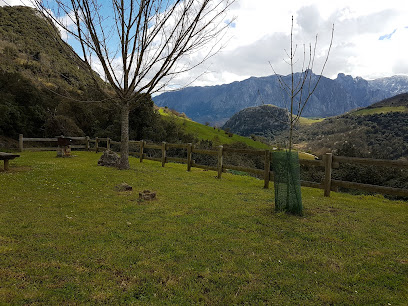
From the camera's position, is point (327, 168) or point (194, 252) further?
point (327, 168)

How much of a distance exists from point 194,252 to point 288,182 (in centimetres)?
300

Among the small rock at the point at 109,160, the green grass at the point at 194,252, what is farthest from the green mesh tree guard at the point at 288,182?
the small rock at the point at 109,160

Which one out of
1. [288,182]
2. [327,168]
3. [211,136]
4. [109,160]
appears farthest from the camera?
[211,136]

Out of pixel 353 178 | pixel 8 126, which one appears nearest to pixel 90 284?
pixel 353 178

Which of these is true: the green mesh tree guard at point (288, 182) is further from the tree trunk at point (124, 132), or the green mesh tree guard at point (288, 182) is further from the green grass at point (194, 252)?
the tree trunk at point (124, 132)

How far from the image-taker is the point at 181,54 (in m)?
11.5

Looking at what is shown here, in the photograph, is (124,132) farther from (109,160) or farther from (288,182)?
(288,182)

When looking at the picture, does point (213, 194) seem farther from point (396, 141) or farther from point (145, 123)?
point (396, 141)

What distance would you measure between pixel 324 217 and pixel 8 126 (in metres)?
28.7

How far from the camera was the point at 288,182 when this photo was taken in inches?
234

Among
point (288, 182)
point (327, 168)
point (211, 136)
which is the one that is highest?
point (211, 136)

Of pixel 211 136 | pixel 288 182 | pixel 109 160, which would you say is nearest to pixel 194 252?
pixel 288 182

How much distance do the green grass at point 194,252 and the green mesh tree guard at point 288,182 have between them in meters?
0.42

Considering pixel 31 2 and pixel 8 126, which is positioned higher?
pixel 31 2
